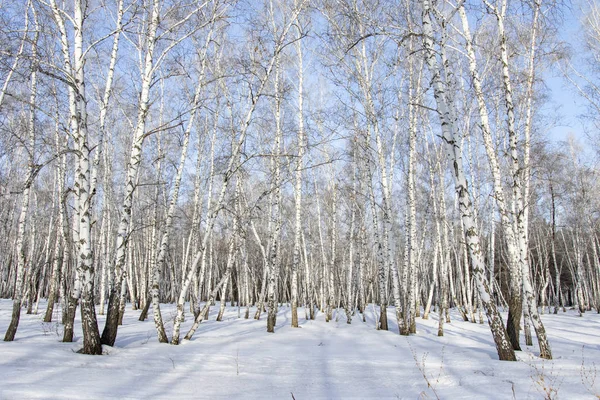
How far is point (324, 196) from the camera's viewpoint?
2123cm

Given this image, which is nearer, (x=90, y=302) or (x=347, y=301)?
(x=90, y=302)

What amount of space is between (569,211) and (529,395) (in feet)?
86.6

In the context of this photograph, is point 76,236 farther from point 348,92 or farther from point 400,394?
point 348,92

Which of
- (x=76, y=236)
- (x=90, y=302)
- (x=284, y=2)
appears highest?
(x=284, y=2)

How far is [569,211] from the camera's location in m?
25.8

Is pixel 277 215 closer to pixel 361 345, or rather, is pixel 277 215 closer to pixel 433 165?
pixel 361 345

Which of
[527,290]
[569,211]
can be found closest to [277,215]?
[527,290]

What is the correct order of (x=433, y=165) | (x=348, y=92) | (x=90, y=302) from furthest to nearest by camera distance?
1. (x=433, y=165)
2. (x=348, y=92)
3. (x=90, y=302)

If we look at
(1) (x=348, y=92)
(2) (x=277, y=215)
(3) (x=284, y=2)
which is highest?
(3) (x=284, y=2)

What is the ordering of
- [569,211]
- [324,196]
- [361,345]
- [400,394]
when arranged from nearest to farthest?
[400,394], [361,345], [324,196], [569,211]

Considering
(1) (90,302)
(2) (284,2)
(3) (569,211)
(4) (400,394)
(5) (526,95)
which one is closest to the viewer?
(4) (400,394)

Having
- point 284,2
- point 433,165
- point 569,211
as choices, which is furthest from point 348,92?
point 569,211

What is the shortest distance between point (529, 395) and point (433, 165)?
519 inches

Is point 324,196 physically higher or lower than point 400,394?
higher
